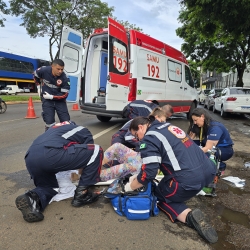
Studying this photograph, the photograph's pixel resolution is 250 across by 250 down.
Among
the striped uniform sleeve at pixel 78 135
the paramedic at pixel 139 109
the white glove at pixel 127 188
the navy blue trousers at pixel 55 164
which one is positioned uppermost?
the paramedic at pixel 139 109

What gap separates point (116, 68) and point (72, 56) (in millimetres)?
1273

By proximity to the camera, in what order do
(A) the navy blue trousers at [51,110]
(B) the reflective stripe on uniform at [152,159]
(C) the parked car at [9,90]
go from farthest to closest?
(C) the parked car at [9,90] → (A) the navy blue trousers at [51,110] → (B) the reflective stripe on uniform at [152,159]

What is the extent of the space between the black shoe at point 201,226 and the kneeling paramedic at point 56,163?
102 cm

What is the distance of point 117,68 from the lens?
5637 mm

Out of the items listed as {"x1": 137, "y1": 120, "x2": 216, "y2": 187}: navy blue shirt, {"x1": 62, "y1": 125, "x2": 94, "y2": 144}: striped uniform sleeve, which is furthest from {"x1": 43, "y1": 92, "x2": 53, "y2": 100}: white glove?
{"x1": 137, "y1": 120, "x2": 216, "y2": 187}: navy blue shirt

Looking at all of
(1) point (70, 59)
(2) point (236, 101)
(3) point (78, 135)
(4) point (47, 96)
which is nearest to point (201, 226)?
(3) point (78, 135)

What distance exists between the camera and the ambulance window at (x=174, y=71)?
7.64m

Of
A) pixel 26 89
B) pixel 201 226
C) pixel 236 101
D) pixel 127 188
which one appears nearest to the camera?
pixel 201 226

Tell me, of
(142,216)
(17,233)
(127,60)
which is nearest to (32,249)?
(17,233)

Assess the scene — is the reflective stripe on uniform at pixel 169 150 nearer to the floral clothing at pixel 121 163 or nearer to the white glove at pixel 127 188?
the white glove at pixel 127 188

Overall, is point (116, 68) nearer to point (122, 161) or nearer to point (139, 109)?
point (139, 109)

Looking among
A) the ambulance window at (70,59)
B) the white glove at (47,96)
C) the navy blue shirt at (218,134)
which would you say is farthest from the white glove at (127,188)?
the ambulance window at (70,59)

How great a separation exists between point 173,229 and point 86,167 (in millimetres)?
1025

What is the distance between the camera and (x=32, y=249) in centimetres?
191
